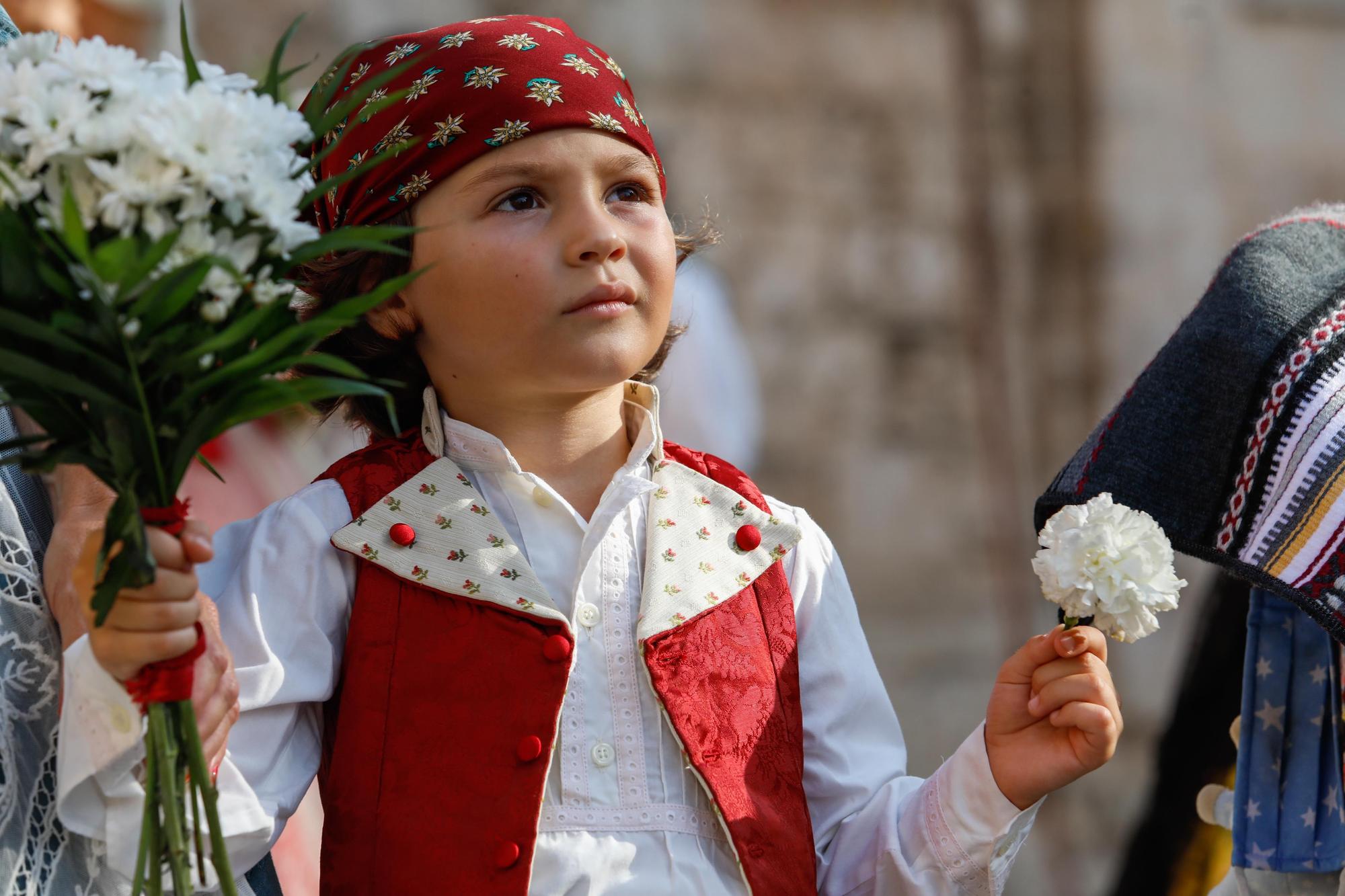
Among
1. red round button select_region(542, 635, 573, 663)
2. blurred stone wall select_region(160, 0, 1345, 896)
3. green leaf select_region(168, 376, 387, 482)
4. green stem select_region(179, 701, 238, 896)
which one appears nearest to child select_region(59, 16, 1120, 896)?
red round button select_region(542, 635, 573, 663)

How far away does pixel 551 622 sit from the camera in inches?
74.7

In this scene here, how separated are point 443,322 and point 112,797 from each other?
0.77 m

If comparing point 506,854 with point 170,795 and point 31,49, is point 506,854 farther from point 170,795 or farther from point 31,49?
point 31,49

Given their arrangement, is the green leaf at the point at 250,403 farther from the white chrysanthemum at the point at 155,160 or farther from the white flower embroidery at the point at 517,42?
the white flower embroidery at the point at 517,42

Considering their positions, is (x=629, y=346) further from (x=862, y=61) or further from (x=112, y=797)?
(x=862, y=61)

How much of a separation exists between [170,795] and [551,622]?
57cm

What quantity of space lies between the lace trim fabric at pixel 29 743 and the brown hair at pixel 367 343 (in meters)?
0.54

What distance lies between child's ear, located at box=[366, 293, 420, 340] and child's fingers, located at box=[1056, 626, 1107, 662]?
100 cm

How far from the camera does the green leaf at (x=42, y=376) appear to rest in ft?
4.46

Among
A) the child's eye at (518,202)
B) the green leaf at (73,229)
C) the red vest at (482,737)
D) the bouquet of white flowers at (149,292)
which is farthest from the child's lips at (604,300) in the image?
the green leaf at (73,229)

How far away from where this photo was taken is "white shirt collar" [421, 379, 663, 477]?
2.07 metres

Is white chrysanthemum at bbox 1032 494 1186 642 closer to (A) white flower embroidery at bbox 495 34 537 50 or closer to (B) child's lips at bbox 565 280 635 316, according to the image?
(B) child's lips at bbox 565 280 635 316

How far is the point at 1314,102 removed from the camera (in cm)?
577

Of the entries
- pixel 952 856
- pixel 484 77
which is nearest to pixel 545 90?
pixel 484 77
